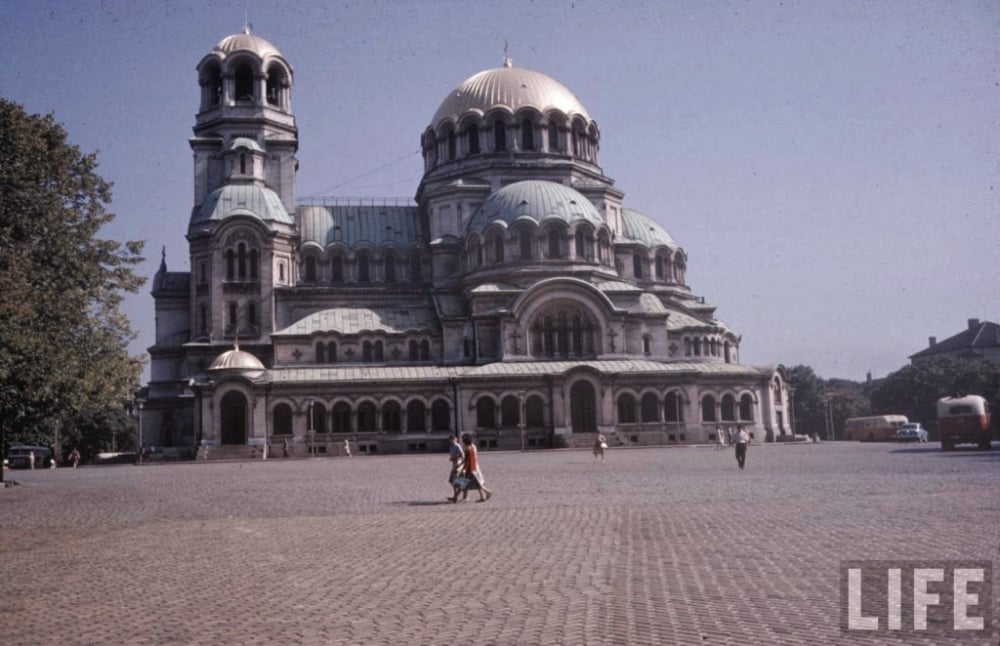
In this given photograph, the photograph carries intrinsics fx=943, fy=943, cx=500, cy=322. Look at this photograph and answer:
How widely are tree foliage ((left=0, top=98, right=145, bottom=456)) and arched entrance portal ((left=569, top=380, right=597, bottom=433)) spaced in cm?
3209

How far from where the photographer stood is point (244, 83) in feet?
247

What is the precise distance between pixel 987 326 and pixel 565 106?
80850 millimetres

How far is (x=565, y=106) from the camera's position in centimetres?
8019

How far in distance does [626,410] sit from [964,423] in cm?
2502

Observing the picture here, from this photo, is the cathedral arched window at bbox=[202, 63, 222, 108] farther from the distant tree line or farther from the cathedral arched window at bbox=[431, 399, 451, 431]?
the distant tree line

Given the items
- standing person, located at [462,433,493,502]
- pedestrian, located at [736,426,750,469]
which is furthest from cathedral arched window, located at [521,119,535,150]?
standing person, located at [462,433,493,502]

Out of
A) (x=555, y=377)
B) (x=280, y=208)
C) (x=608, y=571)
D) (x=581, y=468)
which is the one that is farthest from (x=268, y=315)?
(x=608, y=571)

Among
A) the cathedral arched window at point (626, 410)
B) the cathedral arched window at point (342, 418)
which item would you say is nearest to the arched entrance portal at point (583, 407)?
the cathedral arched window at point (626, 410)

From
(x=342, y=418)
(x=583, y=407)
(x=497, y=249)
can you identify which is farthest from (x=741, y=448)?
(x=497, y=249)

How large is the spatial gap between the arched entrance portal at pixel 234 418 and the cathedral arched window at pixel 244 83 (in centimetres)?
2534

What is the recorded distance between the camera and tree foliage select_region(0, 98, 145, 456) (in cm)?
3347

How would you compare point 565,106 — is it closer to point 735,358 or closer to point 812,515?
point 735,358

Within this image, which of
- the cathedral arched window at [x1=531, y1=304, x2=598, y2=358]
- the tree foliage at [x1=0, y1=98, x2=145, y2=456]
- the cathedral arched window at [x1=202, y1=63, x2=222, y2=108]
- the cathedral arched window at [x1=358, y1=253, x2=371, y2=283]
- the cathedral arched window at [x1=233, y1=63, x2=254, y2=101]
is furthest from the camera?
the cathedral arched window at [x1=358, y1=253, x2=371, y2=283]

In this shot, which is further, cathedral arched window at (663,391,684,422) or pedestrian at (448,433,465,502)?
cathedral arched window at (663,391,684,422)
